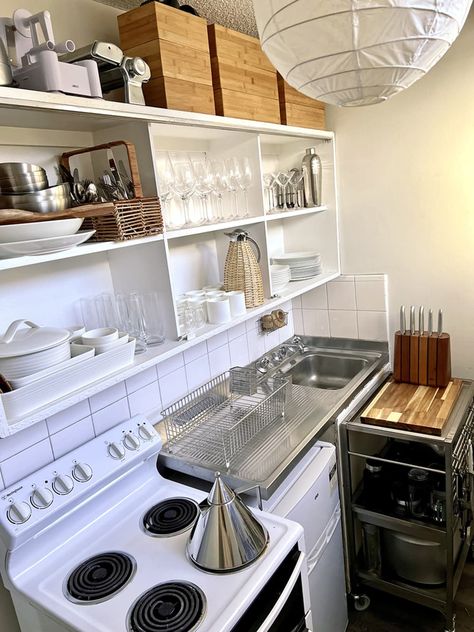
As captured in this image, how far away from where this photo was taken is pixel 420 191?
6.93 feet

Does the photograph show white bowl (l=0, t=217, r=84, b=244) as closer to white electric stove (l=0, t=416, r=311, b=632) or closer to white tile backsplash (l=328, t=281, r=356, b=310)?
white electric stove (l=0, t=416, r=311, b=632)

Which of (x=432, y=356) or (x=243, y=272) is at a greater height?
(x=243, y=272)

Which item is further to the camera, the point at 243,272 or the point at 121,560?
the point at 243,272

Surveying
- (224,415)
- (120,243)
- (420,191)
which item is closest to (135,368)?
(120,243)

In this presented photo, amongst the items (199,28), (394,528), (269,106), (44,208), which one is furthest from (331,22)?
(394,528)

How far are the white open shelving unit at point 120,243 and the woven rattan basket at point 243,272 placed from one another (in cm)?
7

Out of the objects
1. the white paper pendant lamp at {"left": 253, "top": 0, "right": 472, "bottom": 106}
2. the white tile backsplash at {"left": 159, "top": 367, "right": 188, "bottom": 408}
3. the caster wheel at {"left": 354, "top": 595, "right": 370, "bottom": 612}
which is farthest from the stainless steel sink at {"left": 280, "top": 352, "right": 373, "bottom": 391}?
the white paper pendant lamp at {"left": 253, "top": 0, "right": 472, "bottom": 106}

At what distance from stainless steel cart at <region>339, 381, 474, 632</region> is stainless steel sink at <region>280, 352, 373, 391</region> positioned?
41cm

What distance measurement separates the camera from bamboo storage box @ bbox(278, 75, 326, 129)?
1.93 meters

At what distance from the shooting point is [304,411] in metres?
1.81

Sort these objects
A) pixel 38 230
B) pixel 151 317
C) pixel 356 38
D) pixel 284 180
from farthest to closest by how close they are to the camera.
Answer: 1. pixel 284 180
2. pixel 151 317
3. pixel 38 230
4. pixel 356 38

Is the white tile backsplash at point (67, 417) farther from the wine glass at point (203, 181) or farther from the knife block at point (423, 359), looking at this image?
the knife block at point (423, 359)

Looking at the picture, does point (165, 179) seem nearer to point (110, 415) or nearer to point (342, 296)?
point (110, 415)

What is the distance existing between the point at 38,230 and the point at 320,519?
1.27m
